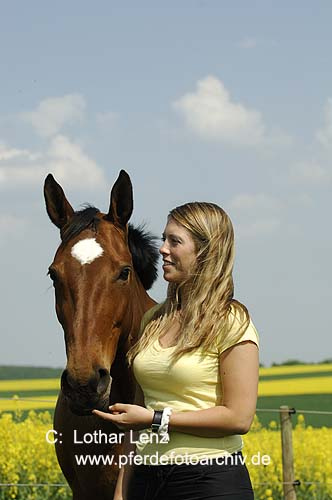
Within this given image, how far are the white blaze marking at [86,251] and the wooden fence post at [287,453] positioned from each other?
4.04 m

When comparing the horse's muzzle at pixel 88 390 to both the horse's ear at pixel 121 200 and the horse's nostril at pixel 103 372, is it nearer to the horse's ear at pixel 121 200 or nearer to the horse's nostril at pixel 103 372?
the horse's nostril at pixel 103 372

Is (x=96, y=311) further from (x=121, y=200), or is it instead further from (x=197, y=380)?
(x=197, y=380)

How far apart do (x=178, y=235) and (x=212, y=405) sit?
59 cm

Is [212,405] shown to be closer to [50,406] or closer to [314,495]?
[314,495]

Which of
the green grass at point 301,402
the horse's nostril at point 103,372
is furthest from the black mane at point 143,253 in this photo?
the green grass at point 301,402

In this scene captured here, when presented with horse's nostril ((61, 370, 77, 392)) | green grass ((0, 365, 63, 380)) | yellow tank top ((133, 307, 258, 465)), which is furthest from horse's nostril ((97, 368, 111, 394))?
green grass ((0, 365, 63, 380))

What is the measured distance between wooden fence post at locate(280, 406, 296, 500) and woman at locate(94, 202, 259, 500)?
15.0ft

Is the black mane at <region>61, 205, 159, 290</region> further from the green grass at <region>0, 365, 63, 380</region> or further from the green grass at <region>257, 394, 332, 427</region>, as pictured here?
the green grass at <region>0, 365, 63, 380</region>

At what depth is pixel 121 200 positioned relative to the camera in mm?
4516

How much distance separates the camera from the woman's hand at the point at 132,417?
128 inches

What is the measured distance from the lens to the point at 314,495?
923 cm

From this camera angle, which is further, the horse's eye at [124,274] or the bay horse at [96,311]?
the horse's eye at [124,274]

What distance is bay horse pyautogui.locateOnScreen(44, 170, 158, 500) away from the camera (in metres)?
3.79

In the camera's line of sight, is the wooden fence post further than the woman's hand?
Yes
